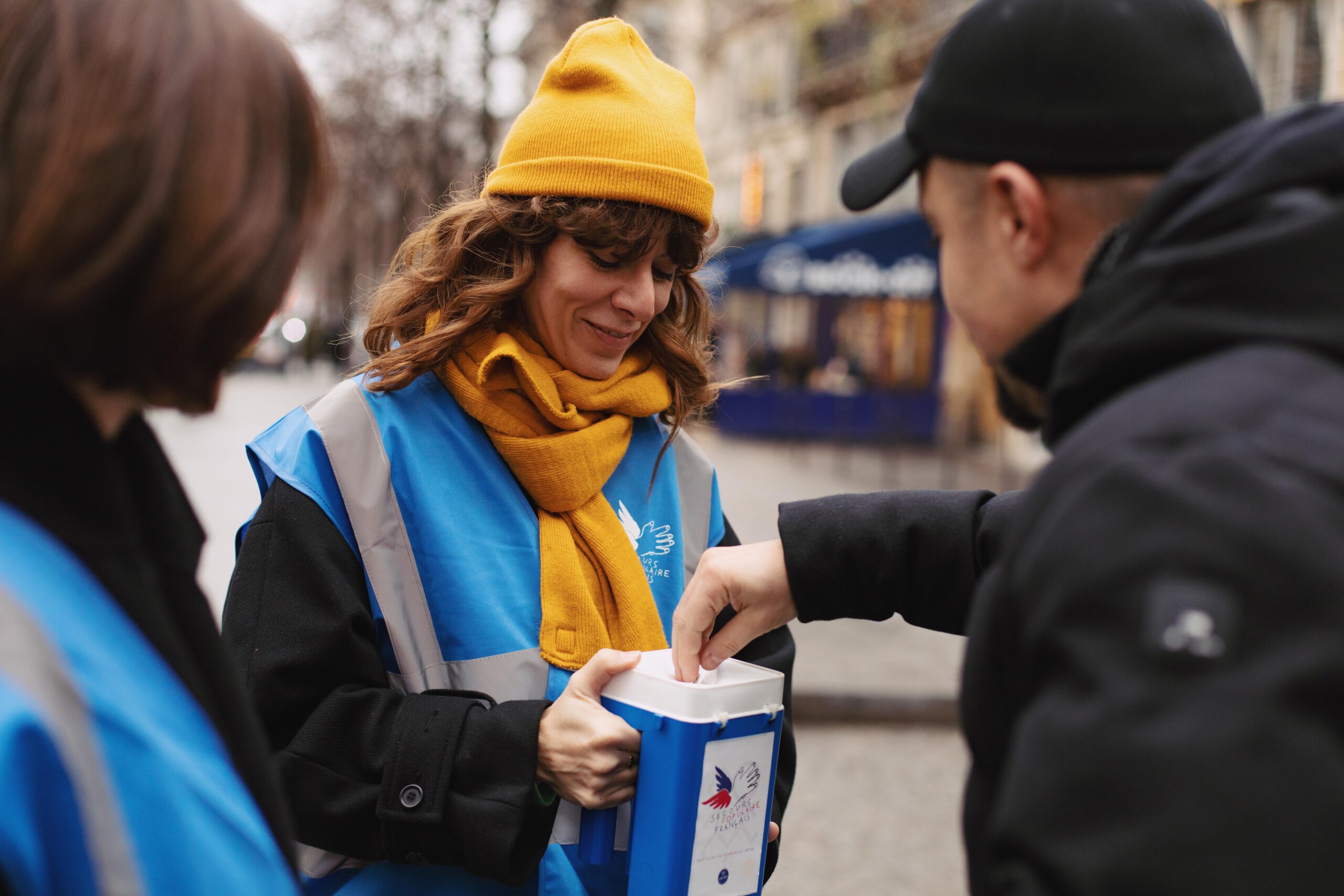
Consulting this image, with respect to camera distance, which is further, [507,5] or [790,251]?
[790,251]

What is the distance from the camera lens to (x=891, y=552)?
5.62ft

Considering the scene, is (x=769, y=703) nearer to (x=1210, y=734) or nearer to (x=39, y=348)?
(x=1210, y=734)

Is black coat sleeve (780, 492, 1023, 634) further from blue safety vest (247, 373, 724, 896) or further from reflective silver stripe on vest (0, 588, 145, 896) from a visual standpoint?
reflective silver stripe on vest (0, 588, 145, 896)

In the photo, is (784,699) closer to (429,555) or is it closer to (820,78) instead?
(429,555)

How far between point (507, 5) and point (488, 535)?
39.2 feet

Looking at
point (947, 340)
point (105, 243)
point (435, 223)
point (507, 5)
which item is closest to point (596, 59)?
point (435, 223)

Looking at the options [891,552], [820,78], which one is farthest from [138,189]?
[820,78]

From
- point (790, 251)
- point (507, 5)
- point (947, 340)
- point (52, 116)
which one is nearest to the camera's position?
point (52, 116)

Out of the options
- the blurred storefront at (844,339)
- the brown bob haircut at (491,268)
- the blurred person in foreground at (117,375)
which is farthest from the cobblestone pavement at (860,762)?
the blurred storefront at (844,339)

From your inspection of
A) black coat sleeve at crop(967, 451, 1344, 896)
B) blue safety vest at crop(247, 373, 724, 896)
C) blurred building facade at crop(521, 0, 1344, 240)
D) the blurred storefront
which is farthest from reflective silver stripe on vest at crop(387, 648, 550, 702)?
blurred building facade at crop(521, 0, 1344, 240)

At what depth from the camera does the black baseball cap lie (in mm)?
1084

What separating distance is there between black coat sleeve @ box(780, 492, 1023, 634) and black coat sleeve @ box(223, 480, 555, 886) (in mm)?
428

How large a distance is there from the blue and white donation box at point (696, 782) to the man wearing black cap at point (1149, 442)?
0.56 metres

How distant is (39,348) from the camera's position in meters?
0.92
